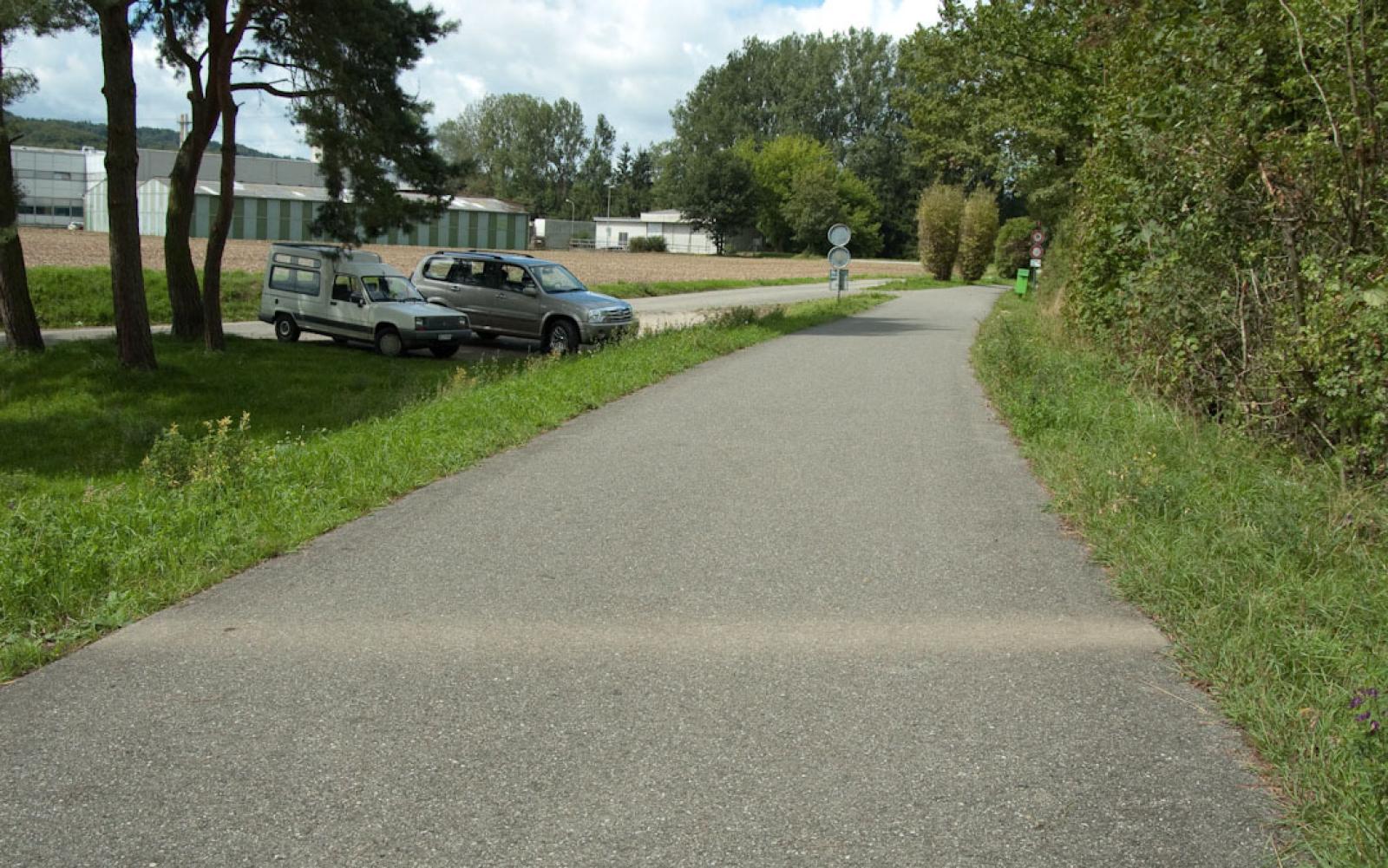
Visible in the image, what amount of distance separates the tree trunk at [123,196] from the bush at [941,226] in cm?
5333

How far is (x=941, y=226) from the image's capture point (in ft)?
217

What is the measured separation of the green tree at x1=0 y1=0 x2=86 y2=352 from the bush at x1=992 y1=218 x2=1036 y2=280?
180ft

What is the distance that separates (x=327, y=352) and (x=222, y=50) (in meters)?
5.96

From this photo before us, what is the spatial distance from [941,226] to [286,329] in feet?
161

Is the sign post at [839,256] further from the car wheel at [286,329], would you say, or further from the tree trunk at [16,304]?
the tree trunk at [16,304]

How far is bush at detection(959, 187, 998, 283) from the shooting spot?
211ft

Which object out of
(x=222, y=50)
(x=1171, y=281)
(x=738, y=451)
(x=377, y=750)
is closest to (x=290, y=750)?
(x=377, y=750)

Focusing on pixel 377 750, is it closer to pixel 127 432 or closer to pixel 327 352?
pixel 127 432

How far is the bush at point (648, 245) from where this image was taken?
10488 centimetres

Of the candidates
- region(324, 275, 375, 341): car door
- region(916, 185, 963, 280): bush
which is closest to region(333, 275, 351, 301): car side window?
region(324, 275, 375, 341): car door

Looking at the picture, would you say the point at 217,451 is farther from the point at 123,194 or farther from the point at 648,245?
the point at 648,245

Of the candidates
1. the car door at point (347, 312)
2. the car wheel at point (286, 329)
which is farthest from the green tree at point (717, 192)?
the car door at point (347, 312)

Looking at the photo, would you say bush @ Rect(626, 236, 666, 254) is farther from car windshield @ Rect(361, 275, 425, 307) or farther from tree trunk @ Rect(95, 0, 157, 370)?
tree trunk @ Rect(95, 0, 157, 370)

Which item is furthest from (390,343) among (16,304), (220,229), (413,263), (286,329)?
(413,263)
